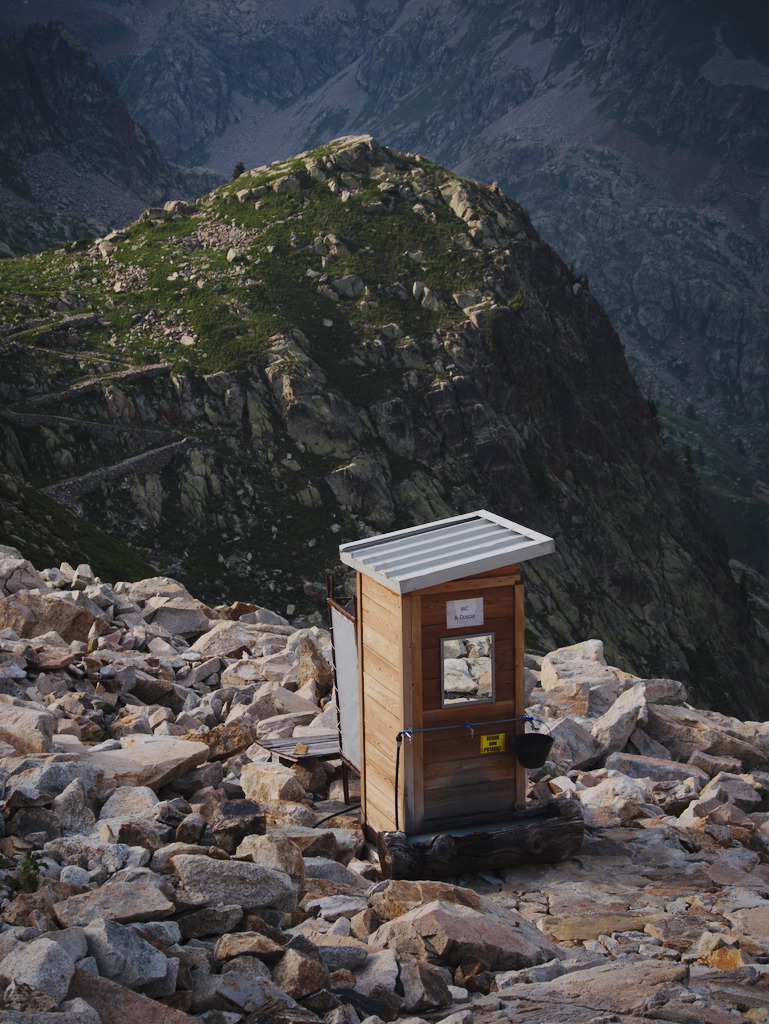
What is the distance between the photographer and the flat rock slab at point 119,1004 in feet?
20.9

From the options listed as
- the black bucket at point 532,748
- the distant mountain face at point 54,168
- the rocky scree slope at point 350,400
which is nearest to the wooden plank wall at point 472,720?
the black bucket at point 532,748

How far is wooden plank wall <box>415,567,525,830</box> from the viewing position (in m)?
11.2

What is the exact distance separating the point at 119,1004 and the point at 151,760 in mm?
5409

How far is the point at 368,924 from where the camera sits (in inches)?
353

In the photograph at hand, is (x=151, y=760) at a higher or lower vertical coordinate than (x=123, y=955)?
lower

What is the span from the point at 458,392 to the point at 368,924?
5827 centimetres

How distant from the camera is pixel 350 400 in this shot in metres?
61.3

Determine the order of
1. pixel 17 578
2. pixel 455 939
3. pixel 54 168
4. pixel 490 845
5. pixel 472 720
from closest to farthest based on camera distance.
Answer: pixel 455 939
pixel 490 845
pixel 472 720
pixel 17 578
pixel 54 168

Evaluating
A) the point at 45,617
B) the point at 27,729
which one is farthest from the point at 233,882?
the point at 45,617

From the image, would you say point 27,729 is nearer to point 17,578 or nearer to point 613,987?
point 613,987

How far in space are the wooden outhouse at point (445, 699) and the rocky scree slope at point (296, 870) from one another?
26.2 inches

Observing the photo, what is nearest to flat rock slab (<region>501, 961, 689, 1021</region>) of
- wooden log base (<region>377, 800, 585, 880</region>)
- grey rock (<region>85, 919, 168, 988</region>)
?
grey rock (<region>85, 919, 168, 988</region>)

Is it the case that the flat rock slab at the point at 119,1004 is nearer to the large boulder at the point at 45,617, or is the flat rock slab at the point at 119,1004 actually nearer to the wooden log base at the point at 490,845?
the wooden log base at the point at 490,845

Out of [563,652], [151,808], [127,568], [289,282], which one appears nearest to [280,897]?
[151,808]
